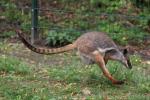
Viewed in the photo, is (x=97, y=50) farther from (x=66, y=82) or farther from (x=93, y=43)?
(x=66, y=82)

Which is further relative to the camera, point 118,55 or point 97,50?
point 118,55

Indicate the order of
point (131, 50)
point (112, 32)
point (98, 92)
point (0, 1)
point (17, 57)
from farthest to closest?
point (0, 1)
point (112, 32)
point (131, 50)
point (17, 57)
point (98, 92)

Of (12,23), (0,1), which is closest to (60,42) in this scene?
(12,23)

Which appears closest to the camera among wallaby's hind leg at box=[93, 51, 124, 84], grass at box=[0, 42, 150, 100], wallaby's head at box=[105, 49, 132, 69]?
grass at box=[0, 42, 150, 100]

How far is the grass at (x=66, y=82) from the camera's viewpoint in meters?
6.69

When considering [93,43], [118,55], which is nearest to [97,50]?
[93,43]

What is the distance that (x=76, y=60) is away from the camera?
902cm

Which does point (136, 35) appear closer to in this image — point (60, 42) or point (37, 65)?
point (60, 42)

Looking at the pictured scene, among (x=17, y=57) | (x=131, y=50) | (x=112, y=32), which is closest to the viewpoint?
(x=17, y=57)

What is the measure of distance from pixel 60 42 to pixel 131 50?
52.2 inches

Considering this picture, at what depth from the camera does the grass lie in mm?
6688

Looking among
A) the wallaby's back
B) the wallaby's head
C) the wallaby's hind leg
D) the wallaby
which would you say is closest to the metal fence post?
the wallaby

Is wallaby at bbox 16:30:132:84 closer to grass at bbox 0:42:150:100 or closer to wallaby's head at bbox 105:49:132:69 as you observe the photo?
wallaby's head at bbox 105:49:132:69

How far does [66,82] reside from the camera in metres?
7.35
